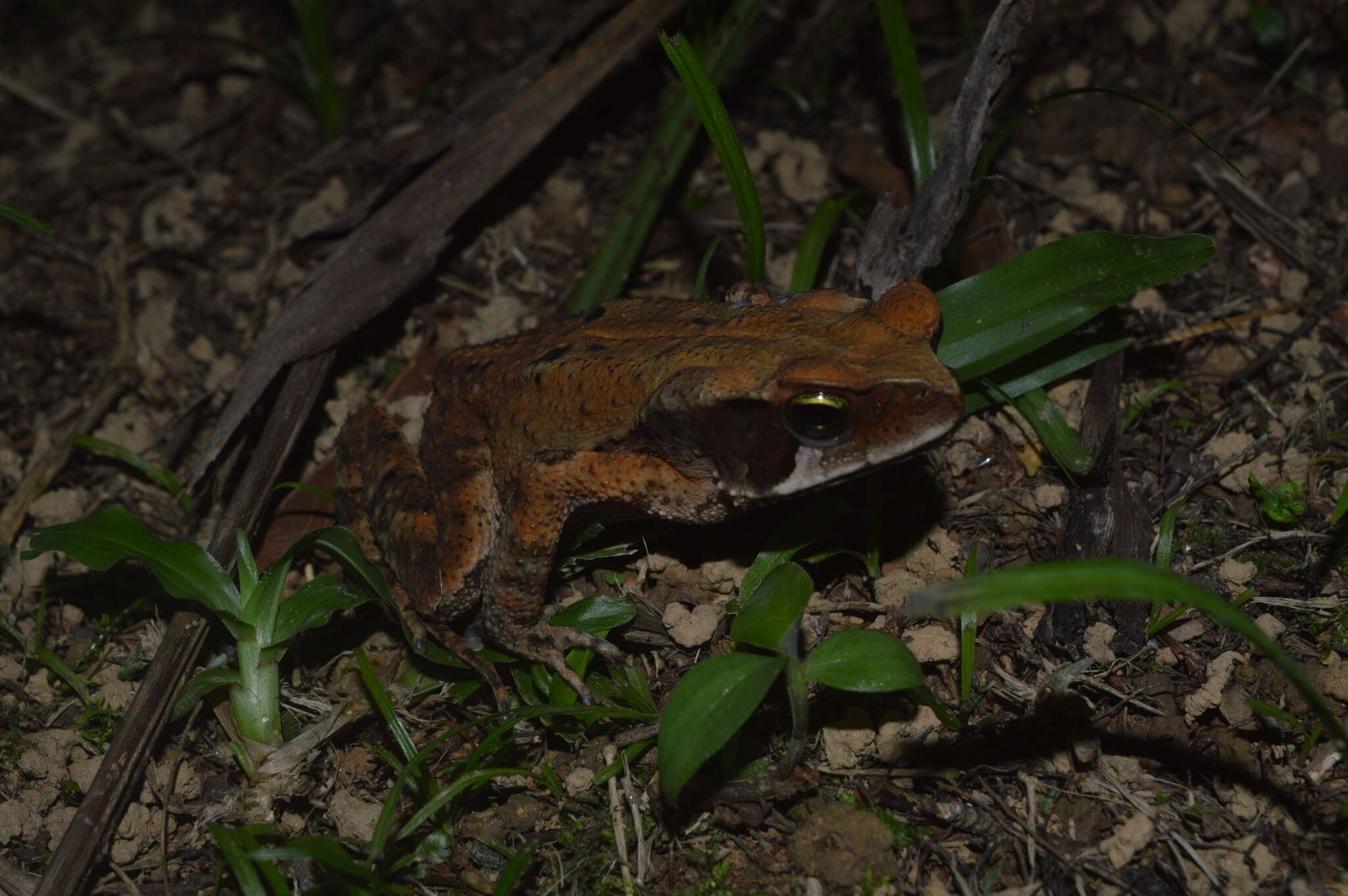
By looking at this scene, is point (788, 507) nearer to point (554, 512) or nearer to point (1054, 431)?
point (554, 512)

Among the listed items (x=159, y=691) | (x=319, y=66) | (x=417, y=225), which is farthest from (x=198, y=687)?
(x=319, y=66)

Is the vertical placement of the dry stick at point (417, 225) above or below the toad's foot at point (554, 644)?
above

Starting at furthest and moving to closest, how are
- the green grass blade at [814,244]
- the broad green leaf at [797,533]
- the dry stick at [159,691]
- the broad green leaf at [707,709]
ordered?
1. the green grass blade at [814,244]
2. the broad green leaf at [797,533]
3. the dry stick at [159,691]
4. the broad green leaf at [707,709]

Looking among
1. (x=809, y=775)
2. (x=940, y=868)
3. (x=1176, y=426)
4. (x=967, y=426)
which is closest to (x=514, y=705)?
(x=809, y=775)

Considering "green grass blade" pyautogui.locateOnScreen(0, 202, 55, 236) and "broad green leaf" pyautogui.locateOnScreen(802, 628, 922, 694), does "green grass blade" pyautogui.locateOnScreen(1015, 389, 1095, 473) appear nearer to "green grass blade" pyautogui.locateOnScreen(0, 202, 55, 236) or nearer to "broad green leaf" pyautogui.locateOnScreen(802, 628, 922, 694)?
"broad green leaf" pyautogui.locateOnScreen(802, 628, 922, 694)

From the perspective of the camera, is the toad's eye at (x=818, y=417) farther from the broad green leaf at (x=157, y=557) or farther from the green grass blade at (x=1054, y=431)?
the broad green leaf at (x=157, y=557)

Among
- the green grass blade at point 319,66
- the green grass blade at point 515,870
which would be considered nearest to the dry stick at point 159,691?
the green grass blade at point 515,870
